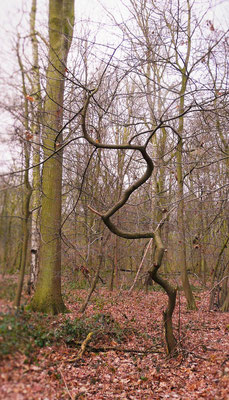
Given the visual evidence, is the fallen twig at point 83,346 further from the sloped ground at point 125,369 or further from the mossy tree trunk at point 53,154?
the mossy tree trunk at point 53,154

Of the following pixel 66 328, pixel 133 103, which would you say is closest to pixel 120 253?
pixel 133 103

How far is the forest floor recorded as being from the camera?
5.17 feet

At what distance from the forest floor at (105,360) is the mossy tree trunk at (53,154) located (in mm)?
484

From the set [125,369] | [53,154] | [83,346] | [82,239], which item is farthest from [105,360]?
[82,239]

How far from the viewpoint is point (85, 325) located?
4352mm

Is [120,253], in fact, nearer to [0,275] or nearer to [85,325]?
A: [85,325]

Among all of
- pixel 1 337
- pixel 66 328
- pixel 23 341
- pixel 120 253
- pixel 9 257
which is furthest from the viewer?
pixel 120 253

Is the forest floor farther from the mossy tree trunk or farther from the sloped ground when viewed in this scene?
the mossy tree trunk

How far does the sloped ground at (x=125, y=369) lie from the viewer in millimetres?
1586

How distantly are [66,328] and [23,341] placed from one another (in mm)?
2118

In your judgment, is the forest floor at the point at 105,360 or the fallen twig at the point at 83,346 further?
the fallen twig at the point at 83,346

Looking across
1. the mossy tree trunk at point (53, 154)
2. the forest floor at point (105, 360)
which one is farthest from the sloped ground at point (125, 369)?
the mossy tree trunk at point (53, 154)

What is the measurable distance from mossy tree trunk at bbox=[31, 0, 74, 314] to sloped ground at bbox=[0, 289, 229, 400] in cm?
52

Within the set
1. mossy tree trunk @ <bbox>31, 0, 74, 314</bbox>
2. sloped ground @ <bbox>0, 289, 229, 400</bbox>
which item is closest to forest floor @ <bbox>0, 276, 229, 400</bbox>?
sloped ground @ <bbox>0, 289, 229, 400</bbox>
